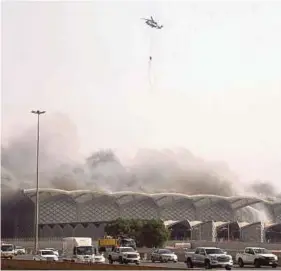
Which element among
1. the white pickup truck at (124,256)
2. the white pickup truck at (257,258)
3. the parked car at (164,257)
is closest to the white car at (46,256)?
the white pickup truck at (124,256)

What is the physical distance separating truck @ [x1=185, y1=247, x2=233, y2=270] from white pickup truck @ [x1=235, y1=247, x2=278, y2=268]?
465 centimetres

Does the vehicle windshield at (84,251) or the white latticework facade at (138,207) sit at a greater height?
the white latticework facade at (138,207)

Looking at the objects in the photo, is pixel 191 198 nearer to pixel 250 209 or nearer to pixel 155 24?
pixel 250 209

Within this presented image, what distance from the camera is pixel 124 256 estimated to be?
56.1m

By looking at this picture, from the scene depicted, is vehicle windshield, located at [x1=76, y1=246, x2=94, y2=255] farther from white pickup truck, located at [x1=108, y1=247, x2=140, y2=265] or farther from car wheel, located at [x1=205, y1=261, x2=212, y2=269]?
car wheel, located at [x1=205, y1=261, x2=212, y2=269]

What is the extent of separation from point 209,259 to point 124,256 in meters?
12.7

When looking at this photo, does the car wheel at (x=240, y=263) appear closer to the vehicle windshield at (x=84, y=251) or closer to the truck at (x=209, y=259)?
the truck at (x=209, y=259)

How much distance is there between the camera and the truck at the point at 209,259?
1763 inches

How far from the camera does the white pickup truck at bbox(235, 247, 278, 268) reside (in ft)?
163

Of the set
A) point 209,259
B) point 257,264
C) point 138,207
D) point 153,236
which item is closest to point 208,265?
point 209,259

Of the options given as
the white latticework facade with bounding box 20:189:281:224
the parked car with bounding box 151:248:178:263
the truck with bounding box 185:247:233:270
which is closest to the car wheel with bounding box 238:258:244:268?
the truck with bounding box 185:247:233:270

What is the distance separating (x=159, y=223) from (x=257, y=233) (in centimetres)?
5573

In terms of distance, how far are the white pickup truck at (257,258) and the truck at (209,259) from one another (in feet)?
15.3

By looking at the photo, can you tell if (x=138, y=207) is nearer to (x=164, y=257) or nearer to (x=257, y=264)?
(x=164, y=257)
